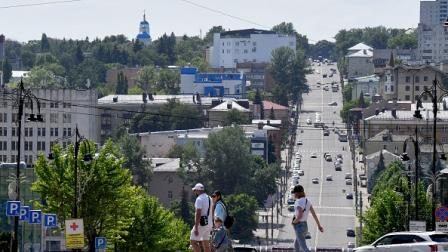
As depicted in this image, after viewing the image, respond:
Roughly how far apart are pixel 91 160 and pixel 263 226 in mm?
104588

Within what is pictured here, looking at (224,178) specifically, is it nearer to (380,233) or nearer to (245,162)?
(245,162)

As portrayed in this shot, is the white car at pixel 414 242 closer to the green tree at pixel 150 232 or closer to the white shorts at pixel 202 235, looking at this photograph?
the white shorts at pixel 202 235

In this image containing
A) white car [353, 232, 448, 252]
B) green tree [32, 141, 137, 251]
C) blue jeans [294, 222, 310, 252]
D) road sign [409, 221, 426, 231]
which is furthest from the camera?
green tree [32, 141, 137, 251]

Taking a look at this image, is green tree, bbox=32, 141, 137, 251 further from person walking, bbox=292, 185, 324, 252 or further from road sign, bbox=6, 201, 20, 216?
person walking, bbox=292, 185, 324, 252

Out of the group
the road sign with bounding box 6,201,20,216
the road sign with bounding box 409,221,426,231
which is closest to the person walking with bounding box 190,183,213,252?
the road sign with bounding box 6,201,20,216

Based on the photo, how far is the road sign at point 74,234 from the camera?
65.8 meters

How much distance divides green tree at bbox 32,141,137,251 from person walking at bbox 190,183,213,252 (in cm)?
3272

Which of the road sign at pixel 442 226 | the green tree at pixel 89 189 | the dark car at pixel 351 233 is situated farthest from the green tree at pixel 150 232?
the dark car at pixel 351 233

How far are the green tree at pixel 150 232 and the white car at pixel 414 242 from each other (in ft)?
133

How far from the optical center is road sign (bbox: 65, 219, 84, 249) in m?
65.8

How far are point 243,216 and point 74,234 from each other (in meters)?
104

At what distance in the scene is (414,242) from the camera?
51469 mm

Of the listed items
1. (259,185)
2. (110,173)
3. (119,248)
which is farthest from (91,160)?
(259,185)

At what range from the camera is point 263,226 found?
600ft
